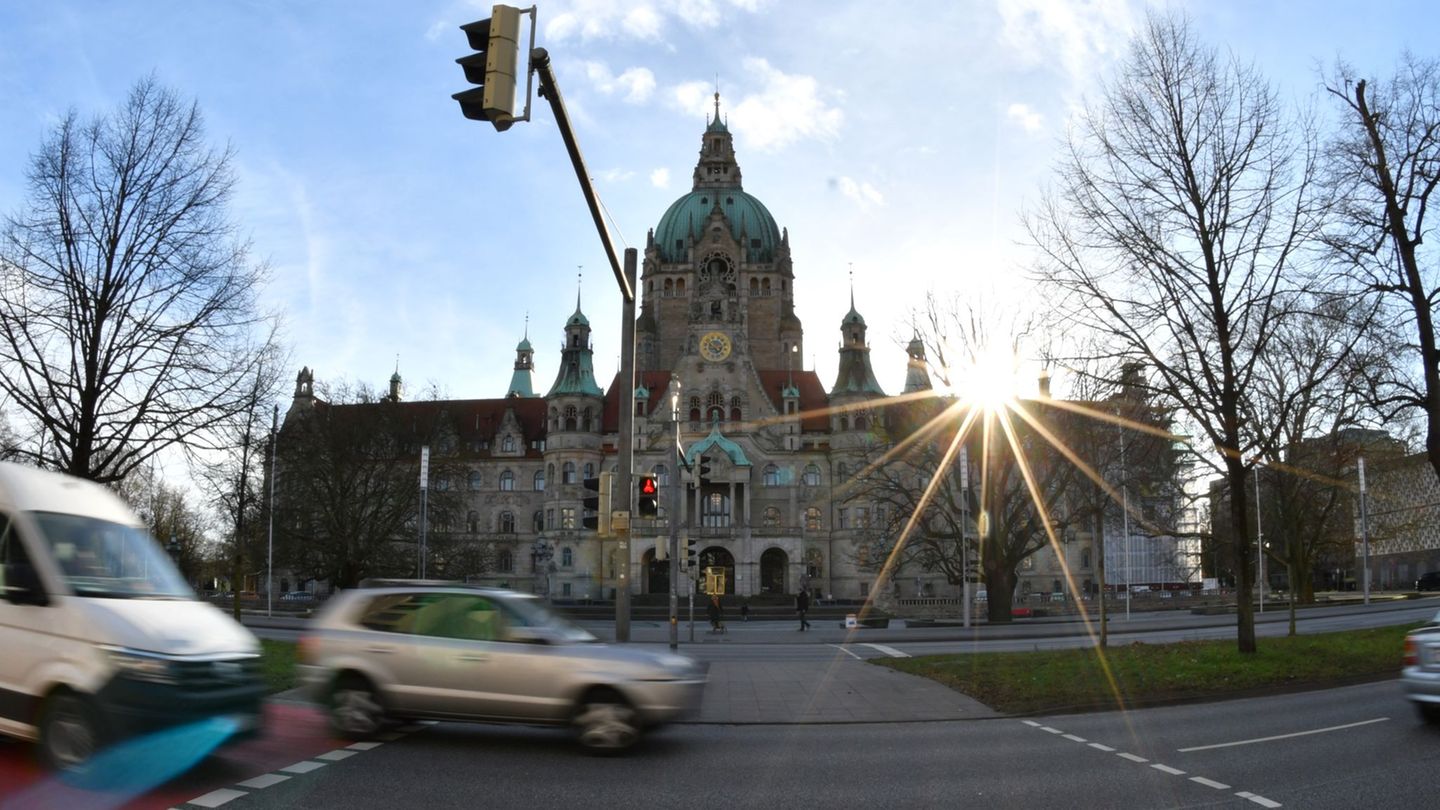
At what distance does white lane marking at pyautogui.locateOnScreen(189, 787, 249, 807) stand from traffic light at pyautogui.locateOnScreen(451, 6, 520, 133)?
231 inches

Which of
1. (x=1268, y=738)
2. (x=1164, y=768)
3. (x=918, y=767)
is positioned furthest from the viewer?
(x=1268, y=738)

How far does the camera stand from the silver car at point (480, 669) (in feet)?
34.5

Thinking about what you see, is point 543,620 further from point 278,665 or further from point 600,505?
point 278,665

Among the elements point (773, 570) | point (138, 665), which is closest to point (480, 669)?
point (138, 665)

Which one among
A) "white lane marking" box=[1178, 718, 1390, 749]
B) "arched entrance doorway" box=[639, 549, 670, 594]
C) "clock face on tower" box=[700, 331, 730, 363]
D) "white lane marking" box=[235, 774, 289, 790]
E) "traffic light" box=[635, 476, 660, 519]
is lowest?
"arched entrance doorway" box=[639, 549, 670, 594]

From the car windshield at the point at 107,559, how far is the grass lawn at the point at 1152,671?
10690 mm

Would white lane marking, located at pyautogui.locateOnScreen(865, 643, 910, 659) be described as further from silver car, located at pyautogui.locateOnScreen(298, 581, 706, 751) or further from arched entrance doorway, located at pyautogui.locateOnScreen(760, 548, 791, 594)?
arched entrance doorway, located at pyautogui.locateOnScreen(760, 548, 791, 594)

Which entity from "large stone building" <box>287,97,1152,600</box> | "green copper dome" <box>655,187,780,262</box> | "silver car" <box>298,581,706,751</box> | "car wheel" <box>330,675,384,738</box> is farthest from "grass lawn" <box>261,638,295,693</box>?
"green copper dome" <box>655,187,780,262</box>

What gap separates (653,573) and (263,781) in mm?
73614

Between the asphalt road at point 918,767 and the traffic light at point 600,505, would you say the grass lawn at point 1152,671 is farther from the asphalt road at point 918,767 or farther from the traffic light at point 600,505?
the traffic light at point 600,505

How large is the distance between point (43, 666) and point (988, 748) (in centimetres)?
912

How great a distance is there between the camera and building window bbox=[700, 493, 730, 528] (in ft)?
272

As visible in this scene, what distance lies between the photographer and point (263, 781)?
867 cm

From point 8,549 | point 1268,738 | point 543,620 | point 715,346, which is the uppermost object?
point 715,346
